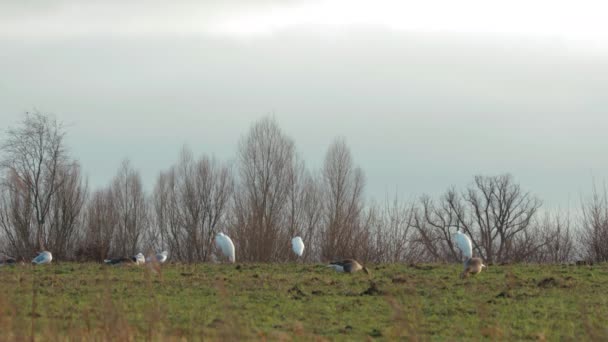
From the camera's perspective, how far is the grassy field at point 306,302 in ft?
40.3

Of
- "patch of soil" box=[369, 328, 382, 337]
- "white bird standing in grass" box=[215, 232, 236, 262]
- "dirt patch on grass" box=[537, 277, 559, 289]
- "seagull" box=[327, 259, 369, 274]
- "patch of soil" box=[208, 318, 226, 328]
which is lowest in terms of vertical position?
"patch of soil" box=[369, 328, 382, 337]

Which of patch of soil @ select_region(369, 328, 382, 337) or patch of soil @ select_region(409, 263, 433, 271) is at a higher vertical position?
patch of soil @ select_region(409, 263, 433, 271)

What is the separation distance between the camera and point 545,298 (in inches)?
711

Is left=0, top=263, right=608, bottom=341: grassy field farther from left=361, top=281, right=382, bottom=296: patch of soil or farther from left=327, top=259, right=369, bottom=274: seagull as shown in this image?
left=327, top=259, right=369, bottom=274: seagull

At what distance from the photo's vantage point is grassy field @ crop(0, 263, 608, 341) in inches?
484

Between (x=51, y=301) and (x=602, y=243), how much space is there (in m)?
20.2

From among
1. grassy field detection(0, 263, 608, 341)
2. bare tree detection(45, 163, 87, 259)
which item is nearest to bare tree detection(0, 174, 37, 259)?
bare tree detection(45, 163, 87, 259)

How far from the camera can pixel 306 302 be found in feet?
57.4

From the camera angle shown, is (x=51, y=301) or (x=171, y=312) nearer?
(x=171, y=312)

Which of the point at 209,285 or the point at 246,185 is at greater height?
the point at 246,185

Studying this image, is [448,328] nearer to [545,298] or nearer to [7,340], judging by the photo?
[545,298]

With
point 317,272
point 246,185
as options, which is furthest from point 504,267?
point 246,185

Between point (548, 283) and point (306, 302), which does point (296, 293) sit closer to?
point (306, 302)

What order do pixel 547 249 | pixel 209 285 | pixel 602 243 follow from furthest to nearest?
pixel 547 249
pixel 602 243
pixel 209 285
